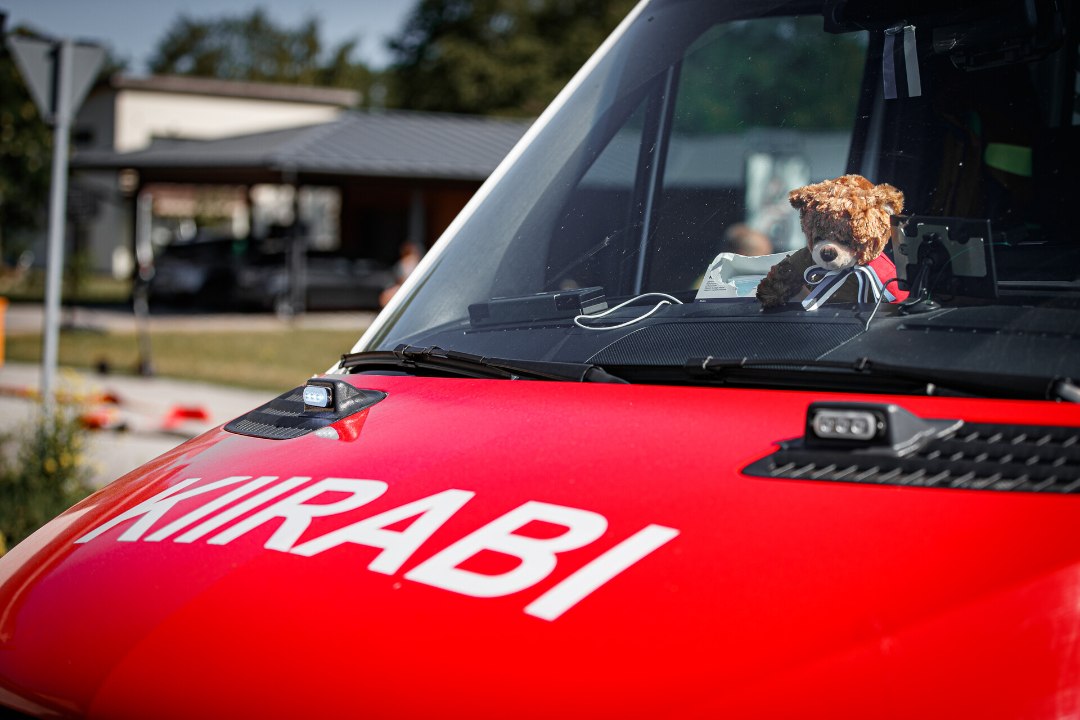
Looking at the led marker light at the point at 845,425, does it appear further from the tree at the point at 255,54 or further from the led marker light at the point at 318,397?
the tree at the point at 255,54

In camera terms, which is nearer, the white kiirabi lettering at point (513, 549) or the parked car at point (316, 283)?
the white kiirabi lettering at point (513, 549)

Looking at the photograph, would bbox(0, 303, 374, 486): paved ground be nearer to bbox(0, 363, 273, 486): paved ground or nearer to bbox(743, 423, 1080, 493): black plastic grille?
bbox(0, 363, 273, 486): paved ground

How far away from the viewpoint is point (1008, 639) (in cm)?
116

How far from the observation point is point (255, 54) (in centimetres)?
7900

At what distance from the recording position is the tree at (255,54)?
69.3 meters

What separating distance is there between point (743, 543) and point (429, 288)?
1157mm

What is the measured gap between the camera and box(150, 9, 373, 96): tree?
69.3 m

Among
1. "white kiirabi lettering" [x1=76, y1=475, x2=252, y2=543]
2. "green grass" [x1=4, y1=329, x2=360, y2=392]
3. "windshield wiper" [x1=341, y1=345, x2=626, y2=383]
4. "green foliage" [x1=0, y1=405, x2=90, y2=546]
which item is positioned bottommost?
"green grass" [x1=4, y1=329, x2=360, y2=392]

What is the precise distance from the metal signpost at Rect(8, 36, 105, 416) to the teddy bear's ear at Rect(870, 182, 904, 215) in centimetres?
653

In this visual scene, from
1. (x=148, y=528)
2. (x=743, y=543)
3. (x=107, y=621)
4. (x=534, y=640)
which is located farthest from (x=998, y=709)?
(x=148, y=528)

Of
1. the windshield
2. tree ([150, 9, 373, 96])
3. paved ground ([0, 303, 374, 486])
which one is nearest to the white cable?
the windshield

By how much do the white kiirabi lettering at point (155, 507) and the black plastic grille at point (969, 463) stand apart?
0.82 meters

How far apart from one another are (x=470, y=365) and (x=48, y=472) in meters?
5.03

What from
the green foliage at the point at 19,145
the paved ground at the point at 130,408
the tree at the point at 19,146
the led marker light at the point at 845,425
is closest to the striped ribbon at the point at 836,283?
the led marker light at the point at 845,425
